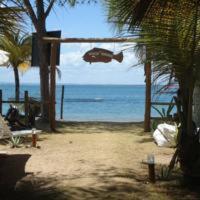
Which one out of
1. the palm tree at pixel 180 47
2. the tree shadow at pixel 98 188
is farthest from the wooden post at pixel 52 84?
the palm tree at pixel 180 47

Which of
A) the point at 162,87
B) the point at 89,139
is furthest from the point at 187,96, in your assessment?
the point at 89,139

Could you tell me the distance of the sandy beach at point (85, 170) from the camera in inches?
285

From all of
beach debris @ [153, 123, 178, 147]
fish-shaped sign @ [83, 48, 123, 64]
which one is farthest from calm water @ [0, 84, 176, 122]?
fish-shaped sign @ [83, 48, 123, 64]

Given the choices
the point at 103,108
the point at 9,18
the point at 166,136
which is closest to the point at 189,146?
the point at 9,18

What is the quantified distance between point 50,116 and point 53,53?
6.03ft

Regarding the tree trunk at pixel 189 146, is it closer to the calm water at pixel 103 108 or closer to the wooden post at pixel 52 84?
the calm water at pixel 103 108

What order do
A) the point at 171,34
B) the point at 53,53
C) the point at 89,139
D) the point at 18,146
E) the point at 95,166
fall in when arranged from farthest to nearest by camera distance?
the point at 53,53 < the point at 89,139 < the point at 18,146 < the point at 95,166 < the point at 171,34

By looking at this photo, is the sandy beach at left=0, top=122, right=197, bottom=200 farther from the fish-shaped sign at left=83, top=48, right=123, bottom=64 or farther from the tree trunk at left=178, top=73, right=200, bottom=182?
the fish-shaped sign at left=83, top=48, right=123, bottom=64

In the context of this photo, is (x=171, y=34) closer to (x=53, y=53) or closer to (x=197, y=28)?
(x=197, y=28)

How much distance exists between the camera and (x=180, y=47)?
7.32 meters

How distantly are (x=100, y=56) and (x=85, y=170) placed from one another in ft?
24.4

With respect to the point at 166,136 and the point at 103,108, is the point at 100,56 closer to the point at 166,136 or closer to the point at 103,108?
the point at 166,136

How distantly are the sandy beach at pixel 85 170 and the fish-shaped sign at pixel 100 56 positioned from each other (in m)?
2.88

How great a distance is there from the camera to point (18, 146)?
1167cm
